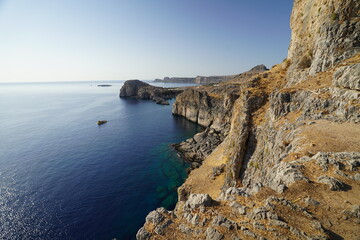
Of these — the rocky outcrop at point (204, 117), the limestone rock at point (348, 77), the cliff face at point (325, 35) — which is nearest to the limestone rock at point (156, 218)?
the limestone rock at point (348, 77)

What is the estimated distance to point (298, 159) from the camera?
13172 millimetres

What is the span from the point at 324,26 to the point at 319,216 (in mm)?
26614

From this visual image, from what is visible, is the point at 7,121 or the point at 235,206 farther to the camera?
the point at 7,121

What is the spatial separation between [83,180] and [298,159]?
42155 millimetres

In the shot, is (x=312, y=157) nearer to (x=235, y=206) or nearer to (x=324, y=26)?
(x=235, y=206)

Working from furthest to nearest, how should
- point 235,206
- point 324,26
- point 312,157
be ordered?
point 324,26
point 312,157
point 235,206

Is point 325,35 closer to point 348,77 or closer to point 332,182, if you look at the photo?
point 348,77

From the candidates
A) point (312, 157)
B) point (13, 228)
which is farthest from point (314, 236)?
point (13, 228)

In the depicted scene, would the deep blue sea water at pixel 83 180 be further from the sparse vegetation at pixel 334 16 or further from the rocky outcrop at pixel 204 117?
the sparse vegetation at pixel 334 16

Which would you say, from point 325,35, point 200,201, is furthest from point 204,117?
point 200,201

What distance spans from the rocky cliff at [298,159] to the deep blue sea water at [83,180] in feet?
34.1

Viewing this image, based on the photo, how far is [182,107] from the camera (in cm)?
9919

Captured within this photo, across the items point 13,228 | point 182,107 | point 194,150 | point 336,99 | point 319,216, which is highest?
point 336,99

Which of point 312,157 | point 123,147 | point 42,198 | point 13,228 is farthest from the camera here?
point 123,147
